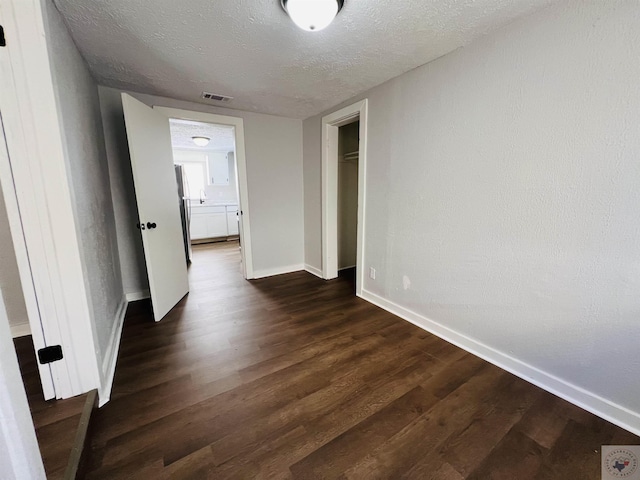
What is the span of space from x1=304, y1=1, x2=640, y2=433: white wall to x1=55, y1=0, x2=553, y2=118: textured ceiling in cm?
25

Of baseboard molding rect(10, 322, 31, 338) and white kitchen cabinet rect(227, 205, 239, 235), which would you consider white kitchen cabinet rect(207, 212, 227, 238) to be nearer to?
white kitchen cabinet rect(227, 205, 239, 235)

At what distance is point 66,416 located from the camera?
3.95ft

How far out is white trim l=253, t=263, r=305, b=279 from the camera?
3.51 m

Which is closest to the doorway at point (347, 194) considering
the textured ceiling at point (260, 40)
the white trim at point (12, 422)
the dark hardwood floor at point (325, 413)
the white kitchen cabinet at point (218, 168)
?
the textured ceiling at point (260, 40)

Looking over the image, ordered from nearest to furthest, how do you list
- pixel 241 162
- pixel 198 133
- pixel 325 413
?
pixel 325 413 → pixel 241 162 → pixel 198 133

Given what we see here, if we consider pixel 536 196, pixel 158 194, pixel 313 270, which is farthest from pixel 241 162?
pixel 536 196

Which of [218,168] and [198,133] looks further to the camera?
[218,168]

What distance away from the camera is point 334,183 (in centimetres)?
319

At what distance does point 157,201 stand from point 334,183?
193 cm

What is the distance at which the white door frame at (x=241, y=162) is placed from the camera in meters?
2.72

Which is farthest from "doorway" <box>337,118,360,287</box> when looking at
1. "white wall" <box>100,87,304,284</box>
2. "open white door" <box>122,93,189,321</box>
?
"open white door" <box>122,93,189,321</box>

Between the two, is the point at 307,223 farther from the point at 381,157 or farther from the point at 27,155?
the point at 27,155

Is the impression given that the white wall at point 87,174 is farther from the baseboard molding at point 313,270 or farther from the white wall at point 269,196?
the baseboard molding at point 313,270

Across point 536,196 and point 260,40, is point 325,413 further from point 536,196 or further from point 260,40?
point 260,40
